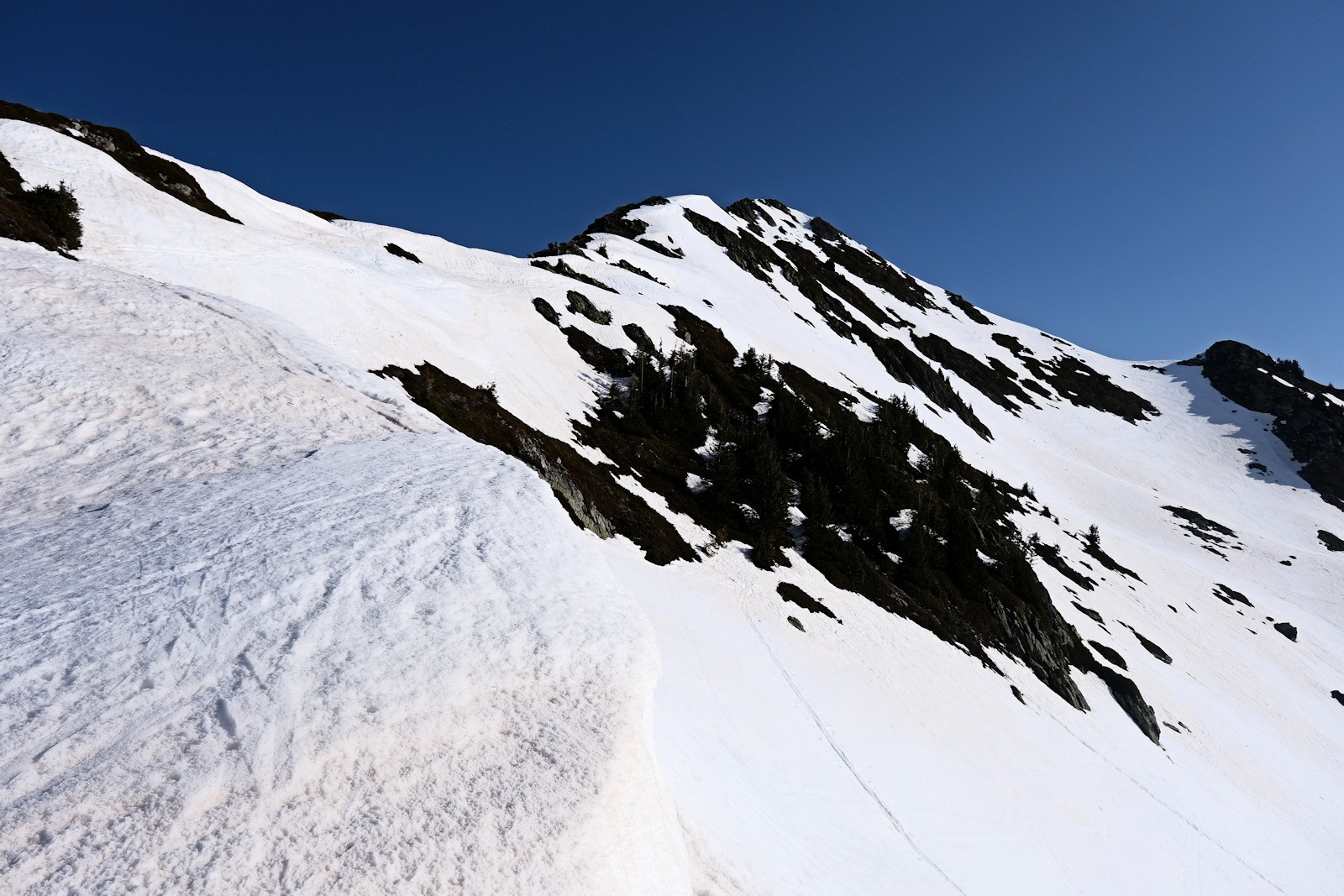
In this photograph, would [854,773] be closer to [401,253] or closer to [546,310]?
[546,310]

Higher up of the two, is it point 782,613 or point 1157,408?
point 1157,408

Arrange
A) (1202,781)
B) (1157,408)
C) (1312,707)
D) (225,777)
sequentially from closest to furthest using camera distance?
(225,777)
(1202,781)
(1312,707)
(1157,408)

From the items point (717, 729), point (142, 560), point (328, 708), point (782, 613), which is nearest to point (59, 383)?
point (142, 560)

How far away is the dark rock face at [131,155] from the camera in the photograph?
88.2 ft

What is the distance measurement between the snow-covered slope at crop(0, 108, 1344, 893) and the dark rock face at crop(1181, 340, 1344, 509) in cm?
5111

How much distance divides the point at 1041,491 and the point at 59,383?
209ft

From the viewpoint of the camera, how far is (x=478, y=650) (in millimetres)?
5047

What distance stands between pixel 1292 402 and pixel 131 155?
421 feet

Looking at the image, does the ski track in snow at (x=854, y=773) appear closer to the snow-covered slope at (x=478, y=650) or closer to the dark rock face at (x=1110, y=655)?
the snow-covered slope at (x=478, y=650)

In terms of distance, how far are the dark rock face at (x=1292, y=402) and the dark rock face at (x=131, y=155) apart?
361 ft

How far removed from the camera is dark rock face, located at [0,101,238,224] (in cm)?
2688

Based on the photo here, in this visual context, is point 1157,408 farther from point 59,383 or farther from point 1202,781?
point 59,383

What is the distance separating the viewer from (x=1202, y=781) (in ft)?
74.7

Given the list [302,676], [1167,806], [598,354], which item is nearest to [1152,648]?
[1167,806]
